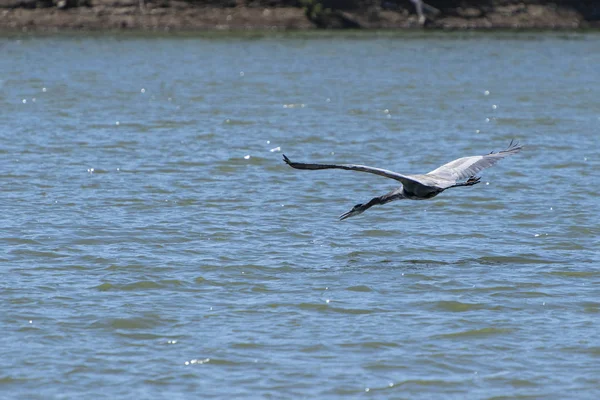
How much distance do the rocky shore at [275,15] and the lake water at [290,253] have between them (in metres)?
29.0

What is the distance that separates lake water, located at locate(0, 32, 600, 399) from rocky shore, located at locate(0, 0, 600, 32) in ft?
95.2

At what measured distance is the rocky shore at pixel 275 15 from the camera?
56312mm

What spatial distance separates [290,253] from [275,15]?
4601cm

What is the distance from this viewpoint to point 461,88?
32812mm

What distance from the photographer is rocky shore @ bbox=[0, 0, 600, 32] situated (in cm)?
5631

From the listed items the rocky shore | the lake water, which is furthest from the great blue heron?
the rocky shore

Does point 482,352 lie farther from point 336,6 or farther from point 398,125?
point 336,6

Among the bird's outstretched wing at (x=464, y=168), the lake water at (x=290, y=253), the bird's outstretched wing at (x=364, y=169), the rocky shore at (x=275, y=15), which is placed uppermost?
the bird's outstretched wing at (x=364, y=169)

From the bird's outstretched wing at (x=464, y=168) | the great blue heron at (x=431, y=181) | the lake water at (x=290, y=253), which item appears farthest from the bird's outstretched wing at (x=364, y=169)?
the lake water at (x=290, y=253)

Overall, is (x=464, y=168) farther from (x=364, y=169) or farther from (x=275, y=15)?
(x=275, y=15)

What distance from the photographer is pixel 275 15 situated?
188 feet

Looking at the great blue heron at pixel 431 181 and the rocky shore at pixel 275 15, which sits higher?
the great blue heron at pixel 431 181

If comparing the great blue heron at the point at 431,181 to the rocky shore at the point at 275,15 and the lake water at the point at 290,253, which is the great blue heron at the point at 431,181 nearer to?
the lake water at the point at 290,253

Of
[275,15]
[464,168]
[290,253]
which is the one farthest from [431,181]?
[275,15]
